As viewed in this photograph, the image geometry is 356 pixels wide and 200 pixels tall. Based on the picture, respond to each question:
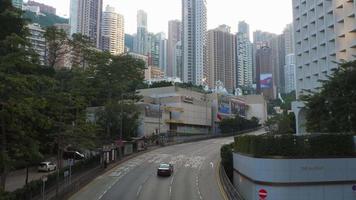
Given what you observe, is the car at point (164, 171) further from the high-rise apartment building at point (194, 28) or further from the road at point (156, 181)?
the high-rise apartment building at point (194, 28)

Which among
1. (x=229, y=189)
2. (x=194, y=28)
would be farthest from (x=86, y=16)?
(x=229, y=189)

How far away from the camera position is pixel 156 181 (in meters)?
42.8

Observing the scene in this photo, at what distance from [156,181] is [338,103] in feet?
62.6

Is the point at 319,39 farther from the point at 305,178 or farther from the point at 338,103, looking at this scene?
the point at 305,178

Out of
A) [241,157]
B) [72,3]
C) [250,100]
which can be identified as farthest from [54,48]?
[250,100]

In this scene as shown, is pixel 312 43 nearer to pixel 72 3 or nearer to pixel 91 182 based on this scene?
pixel 91 182

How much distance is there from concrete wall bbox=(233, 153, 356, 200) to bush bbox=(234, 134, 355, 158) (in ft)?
1.96

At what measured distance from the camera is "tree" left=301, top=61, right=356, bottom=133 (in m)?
37.0

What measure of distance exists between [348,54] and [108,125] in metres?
41.2

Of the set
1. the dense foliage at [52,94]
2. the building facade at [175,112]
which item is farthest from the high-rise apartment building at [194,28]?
the dense foliage at [52,94]

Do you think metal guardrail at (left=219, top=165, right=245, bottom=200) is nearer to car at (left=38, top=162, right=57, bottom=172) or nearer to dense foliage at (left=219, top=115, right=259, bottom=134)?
car at (left=38, top=162, right=57, bottom=172)

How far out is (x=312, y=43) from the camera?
80625mm

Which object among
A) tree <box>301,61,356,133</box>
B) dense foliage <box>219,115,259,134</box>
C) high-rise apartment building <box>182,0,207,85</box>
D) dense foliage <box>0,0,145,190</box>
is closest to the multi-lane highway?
dense foliage <box>0,0,145,190</box>

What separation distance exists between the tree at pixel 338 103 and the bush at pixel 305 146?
603cm
